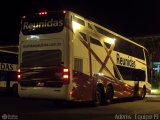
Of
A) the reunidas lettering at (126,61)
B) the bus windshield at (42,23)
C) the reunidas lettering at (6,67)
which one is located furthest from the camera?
the reunidas lettering at (6,67)

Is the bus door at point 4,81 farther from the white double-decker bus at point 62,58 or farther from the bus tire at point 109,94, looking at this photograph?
the white double-decker bus at point 62,58

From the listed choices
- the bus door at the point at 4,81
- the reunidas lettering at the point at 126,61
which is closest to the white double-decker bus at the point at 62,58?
the reunidas lettering at the point at 126,61

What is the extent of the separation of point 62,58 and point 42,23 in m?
1.80

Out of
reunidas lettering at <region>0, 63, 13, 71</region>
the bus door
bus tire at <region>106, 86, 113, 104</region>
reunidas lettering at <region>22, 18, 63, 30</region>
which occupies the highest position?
reunidas lettering at <region>22, 18, 63, 30</region>

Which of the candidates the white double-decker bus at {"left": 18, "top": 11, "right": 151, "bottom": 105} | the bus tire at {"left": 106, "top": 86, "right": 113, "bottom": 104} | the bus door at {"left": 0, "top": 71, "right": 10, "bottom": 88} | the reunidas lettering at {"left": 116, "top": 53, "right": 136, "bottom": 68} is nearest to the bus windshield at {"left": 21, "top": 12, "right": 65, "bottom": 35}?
the white double-decker bus at {"left": 18, "top": 11, "right": 151, "bottom": 105}

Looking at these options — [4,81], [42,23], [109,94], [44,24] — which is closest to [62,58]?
[44,24]

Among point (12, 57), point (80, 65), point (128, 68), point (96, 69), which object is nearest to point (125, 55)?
point (128, 68)

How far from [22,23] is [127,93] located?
8203 millimetres

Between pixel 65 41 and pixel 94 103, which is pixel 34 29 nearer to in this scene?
pixel 65 41

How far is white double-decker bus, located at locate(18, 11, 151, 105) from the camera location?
17594 mm

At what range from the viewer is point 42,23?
18266 millimetres

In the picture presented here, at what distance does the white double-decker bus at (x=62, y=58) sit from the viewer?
1759 cm

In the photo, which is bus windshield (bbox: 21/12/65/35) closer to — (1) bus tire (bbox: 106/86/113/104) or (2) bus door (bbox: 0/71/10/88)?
(1) bus tire (bbox: 106/86/113/104)

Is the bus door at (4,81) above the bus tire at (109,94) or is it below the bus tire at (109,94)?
above
